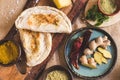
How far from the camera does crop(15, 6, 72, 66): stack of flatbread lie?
7.39ft

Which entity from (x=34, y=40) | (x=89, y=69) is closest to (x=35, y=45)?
(x=34, y=40)

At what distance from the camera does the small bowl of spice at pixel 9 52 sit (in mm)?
2219

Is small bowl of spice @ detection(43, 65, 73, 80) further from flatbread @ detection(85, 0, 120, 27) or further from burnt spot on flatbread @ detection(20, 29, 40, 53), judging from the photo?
flatbread @ detection(85, 0, 120, 27)

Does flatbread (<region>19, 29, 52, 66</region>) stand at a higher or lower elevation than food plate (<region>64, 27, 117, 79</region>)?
higher

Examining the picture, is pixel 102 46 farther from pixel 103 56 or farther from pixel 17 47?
pixel 17 47

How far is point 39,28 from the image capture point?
2256mm

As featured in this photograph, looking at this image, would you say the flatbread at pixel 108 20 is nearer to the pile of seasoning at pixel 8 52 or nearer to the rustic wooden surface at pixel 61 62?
the rustic wooden surface at pixel 61 62

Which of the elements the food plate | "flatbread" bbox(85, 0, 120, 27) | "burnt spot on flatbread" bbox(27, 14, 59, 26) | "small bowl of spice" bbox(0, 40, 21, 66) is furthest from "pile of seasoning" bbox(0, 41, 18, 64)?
"flatbread" bbox(85, 0, 120, 27)

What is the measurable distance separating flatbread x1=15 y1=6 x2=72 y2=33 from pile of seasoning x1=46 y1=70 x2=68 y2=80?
207mm

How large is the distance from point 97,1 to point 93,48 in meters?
0.25

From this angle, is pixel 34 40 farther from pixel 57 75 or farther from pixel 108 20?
pixel 108 20

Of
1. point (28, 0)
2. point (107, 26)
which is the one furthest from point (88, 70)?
point (28, 0)

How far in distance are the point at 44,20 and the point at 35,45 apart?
0.13m

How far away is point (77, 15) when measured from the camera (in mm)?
2365
